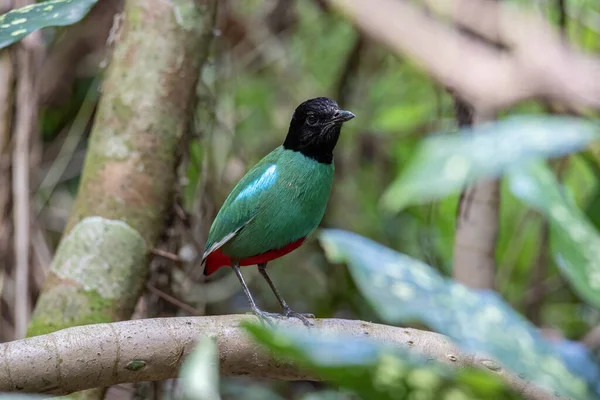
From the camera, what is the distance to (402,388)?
98 centimetres

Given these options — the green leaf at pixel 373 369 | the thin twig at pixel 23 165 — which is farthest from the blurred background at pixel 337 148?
the green leaf at pixel 373 369

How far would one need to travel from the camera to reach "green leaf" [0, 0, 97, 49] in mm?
2221

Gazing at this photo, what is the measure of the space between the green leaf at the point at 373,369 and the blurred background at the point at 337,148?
3.49 m

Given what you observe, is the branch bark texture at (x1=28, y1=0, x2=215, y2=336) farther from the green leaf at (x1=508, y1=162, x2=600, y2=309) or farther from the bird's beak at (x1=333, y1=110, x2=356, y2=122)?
the green leaf at (x1=508, y1=162, x2=600, y2=309)

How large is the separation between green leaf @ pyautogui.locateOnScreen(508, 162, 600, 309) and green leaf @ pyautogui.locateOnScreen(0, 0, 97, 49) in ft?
4.76

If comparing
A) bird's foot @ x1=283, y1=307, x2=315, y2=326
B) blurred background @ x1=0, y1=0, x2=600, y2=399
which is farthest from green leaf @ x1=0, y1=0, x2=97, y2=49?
blurred background @ x1=0, y1=0, x2=600, y2=399

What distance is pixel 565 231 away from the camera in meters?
1.47

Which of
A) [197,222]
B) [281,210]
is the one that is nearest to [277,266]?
[197,222]

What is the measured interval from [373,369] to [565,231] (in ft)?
2.25

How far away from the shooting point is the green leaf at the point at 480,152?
41.7 inches

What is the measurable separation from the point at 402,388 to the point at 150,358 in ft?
4.84

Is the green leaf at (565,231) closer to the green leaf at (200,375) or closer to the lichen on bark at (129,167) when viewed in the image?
the green leaf at (200,375)

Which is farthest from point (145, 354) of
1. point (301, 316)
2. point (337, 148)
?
point (337, 148)

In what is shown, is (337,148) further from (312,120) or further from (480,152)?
(480,152)
